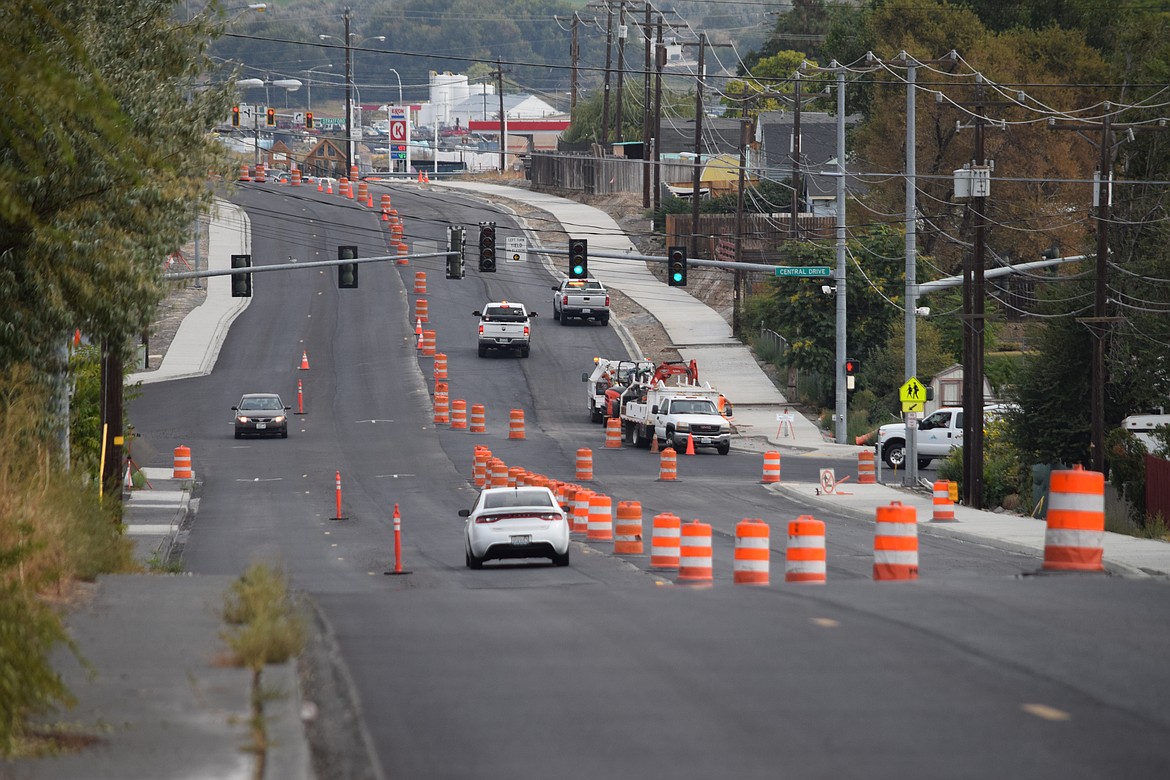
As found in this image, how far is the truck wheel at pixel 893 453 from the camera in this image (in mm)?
44906

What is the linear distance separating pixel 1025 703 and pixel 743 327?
196 feet

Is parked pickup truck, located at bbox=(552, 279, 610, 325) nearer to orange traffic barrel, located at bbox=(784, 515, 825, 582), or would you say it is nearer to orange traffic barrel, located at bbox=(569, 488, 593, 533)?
orange traffic barrel, located at bbox=(569, 488, 593, 533)

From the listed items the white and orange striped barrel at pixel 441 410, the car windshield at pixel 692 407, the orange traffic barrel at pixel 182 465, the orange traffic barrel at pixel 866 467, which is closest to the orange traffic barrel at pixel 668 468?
the orange traffic barrel at pixel 866 467

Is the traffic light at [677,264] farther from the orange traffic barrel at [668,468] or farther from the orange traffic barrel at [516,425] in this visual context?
the orange traffic barrel at [668,468]

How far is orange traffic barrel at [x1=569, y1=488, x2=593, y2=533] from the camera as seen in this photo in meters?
28.6

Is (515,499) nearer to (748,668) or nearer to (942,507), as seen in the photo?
(942,507)

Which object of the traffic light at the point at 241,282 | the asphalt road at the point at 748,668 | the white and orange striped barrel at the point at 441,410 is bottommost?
the asphalt road at the point at 748,668

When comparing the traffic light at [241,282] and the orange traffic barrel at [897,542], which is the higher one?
the traffic light at [241,282]

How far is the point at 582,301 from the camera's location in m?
68.9

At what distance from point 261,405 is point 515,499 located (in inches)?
1030

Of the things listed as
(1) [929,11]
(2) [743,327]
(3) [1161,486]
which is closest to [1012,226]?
(2) [743,327]

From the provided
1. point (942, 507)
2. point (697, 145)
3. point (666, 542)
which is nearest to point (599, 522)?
point (666, 542)

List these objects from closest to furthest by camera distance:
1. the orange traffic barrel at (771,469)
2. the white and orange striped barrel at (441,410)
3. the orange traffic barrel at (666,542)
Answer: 1. the orange traffic barrel at (666,542)
2. the orange traffic barrel at (771,469)
3. the white and orange striped barrel at (441,410)

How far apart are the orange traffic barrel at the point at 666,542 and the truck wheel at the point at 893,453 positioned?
2404 cm
